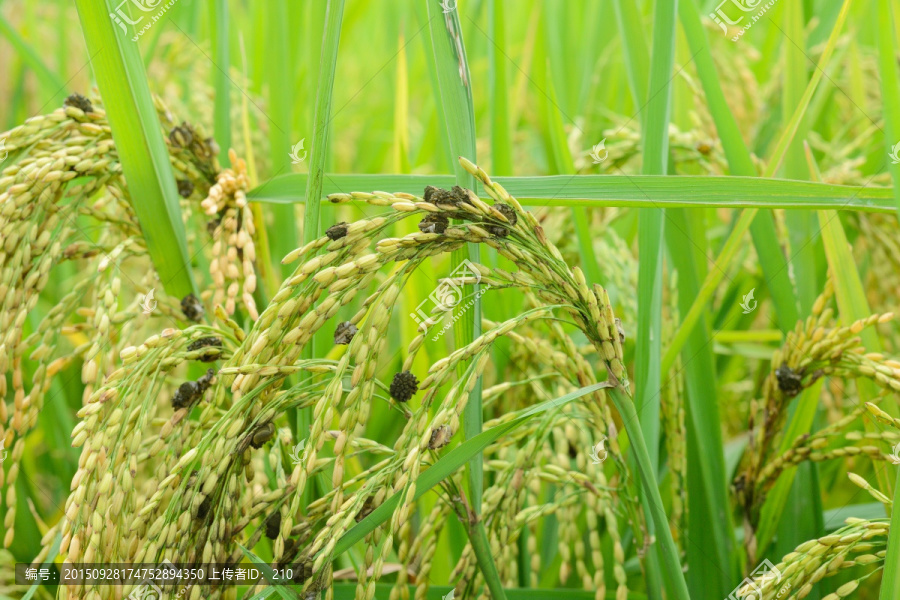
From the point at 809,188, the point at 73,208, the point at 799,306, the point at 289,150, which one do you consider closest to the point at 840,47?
the point at 799,306

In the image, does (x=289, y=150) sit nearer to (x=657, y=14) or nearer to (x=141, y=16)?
(x=141, y=16)

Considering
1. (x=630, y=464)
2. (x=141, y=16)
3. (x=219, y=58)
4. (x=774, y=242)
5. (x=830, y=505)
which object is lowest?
(x=830, y=505)

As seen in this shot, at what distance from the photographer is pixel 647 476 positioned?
81 cm

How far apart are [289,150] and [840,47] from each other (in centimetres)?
180

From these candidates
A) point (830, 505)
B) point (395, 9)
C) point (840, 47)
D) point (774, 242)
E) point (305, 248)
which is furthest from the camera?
point (395, 9)

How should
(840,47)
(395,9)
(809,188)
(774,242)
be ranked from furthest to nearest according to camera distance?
1. (395,9)
2. (840,47)
3. (774,242)
4. (809,188)

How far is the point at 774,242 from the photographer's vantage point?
1.21 meters

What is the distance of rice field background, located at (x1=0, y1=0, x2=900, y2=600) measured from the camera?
71 centimetres
